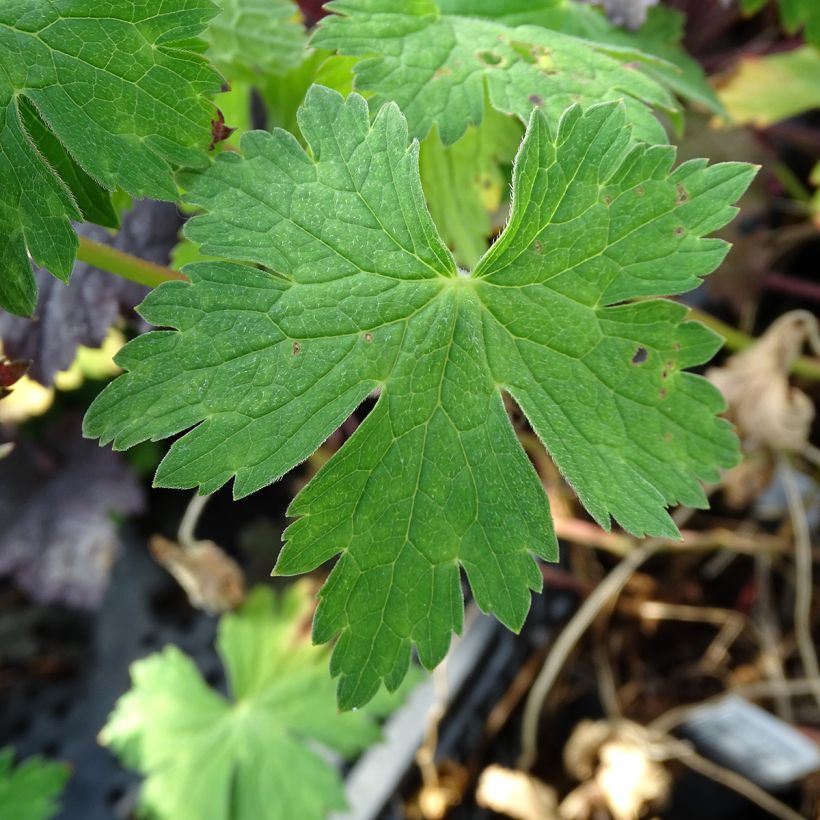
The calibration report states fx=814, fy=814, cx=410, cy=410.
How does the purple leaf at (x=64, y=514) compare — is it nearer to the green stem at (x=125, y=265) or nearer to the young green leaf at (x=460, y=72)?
the green stem at (x=125, y=265)

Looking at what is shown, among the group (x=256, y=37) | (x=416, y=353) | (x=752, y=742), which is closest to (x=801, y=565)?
(x=752, y=742)

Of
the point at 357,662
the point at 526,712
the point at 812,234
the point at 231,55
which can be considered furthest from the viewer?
the point at 812,234

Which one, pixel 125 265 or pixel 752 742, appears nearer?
pixel 125 265

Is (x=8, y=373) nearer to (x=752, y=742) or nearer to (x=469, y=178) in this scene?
(x=469, y=178)

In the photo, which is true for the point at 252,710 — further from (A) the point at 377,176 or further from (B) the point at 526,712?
(A) the point at 377,176

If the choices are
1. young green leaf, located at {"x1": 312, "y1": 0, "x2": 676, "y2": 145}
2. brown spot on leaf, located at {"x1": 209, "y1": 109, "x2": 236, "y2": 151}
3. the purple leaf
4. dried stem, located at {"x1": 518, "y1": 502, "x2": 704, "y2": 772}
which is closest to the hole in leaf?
young green leaf, located at {"x1": 312, "y1": 0, "x2": 676, "y2": 145}

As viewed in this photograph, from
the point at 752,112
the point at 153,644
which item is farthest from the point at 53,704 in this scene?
the point at 752,112

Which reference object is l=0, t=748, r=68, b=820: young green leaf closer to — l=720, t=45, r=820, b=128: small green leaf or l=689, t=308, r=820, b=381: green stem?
l=689, t=308, r=820, b=381: green stem
